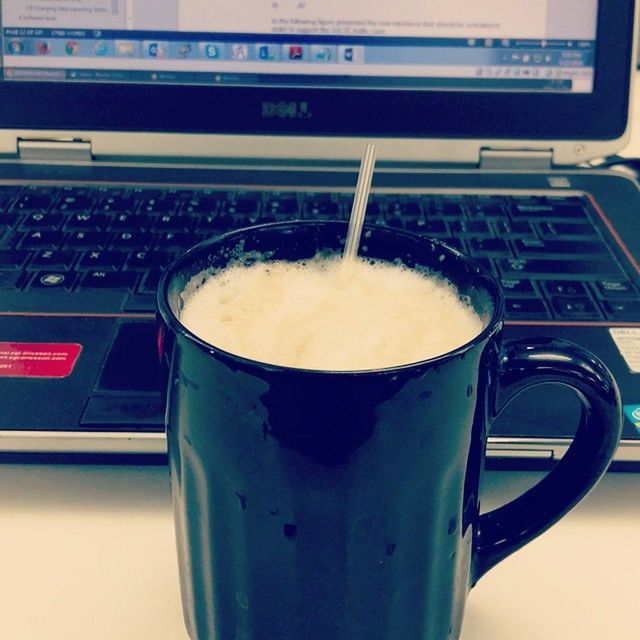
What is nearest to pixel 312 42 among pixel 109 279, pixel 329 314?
pixel 109 279

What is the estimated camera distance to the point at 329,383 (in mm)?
203

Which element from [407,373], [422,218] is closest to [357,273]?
[407,373]

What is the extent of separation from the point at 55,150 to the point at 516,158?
32cm

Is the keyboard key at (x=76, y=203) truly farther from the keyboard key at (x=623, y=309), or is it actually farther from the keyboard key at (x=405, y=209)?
the keyboard key at (x=623, y=309)

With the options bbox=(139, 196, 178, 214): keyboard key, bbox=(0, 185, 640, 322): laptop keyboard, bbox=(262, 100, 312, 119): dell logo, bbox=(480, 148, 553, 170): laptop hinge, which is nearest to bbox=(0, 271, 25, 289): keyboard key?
bbox=(0, 185, 640, 322): laptop keyboard

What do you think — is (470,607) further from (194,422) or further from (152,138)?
(152,138)

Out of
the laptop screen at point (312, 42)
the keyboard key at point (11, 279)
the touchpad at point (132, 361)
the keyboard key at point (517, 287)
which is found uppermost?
the laptop screen at point (312, 42)

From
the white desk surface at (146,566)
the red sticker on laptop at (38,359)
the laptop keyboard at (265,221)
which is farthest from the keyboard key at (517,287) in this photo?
the red sticker on laptop at (38,359)

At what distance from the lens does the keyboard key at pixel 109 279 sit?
0.44 meters

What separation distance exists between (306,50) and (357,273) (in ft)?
1.06

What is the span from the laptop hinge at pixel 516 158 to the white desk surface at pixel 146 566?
0.95 ft

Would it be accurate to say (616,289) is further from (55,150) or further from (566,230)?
(55,150)

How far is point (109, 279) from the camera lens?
0.44 metres

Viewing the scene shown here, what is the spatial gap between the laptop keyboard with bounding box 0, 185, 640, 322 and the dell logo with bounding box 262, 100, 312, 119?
0.19ft
